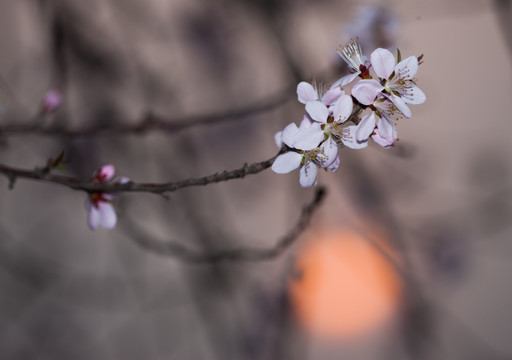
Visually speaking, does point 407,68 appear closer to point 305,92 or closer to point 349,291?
point 305,92

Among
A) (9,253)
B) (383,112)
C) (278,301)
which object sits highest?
(9,253)

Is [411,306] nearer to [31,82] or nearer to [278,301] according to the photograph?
[278,301]

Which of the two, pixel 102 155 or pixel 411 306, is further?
pixel 102 155

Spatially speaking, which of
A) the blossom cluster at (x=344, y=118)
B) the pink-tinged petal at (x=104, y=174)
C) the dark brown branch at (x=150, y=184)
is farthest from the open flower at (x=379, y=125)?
the pink-tinged petal at (x=104, y=174)

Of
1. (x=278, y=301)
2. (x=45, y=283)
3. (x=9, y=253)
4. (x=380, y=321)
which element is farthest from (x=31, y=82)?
(x=380, y=321)

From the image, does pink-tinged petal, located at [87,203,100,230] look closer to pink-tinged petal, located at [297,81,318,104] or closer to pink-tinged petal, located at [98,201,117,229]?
pink-tinged petal, located at [98,201,117,229]

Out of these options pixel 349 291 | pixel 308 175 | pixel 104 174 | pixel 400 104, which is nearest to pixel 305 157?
pixel 308 175
